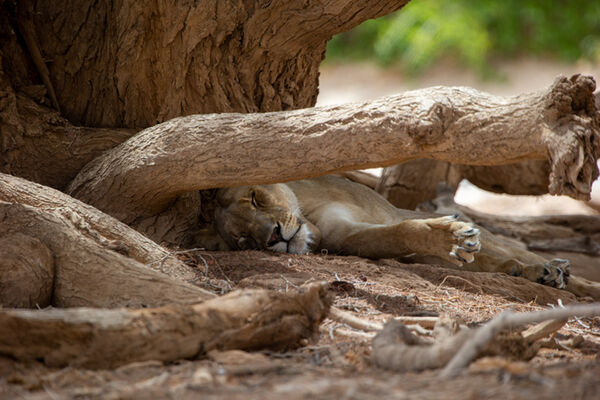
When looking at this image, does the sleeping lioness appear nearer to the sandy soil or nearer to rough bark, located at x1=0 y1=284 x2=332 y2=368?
rough bark, located at x1=0 y1=284 x2=332 y2=368

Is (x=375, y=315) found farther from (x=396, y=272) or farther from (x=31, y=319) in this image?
(x=31, y=319)

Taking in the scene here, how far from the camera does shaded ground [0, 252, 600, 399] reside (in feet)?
6.07

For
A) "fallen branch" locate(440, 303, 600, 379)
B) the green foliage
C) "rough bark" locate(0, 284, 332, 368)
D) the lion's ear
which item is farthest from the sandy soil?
"fallen branch" locate(440, 303, 600, 379)

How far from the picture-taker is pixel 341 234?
4895 mm

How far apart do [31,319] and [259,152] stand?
1.61 m

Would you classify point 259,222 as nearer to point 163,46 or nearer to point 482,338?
point 163,46

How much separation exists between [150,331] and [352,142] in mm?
1498

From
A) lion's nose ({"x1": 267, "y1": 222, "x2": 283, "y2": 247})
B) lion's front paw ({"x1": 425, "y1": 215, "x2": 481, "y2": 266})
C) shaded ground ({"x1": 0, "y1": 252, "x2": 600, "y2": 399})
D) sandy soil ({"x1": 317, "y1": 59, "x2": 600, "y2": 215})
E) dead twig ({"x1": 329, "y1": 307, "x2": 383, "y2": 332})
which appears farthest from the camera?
sandy soil ({"x1": 317, "y1": 59, "x2": 600, "y2": 215})

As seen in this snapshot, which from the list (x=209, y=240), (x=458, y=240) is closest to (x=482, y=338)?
(x=458, y=240)

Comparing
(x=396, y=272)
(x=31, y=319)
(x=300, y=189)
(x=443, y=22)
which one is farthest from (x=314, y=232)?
(x=443, y=22)

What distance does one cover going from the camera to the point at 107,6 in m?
4.45

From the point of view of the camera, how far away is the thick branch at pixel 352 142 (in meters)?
2.84

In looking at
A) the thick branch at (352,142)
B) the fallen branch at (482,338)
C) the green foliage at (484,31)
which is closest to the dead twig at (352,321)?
the fallen branch at (482,338)

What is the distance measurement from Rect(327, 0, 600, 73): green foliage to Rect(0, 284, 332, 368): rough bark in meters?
14.3
